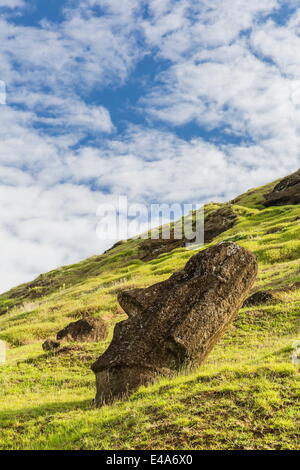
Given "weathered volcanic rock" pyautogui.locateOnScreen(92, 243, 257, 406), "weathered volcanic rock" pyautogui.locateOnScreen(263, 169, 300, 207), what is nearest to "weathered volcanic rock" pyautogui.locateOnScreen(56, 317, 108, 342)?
"weathered volcanic rock" pyautogui.locateOnScreen(92, 243, 257, 406)

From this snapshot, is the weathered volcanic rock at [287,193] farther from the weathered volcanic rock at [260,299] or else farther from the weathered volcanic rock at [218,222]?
the weathered volcanic rock at [260,299]

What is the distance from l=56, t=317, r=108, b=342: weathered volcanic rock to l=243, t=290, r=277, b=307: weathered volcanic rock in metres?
10.1

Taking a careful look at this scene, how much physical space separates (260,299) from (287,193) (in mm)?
70303

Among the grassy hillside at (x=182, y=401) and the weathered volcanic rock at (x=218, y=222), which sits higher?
the weathered volcanic rock at (x=218, y=222)

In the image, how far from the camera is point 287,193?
95562 mm

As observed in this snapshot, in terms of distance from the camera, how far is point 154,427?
37.1 feet

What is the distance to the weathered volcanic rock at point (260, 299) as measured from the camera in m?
29.7

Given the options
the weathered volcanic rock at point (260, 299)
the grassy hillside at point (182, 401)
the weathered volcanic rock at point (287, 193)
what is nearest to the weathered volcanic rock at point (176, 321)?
the grassy hillside at point (182, 401)

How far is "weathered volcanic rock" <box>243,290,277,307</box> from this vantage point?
29656 millimetres

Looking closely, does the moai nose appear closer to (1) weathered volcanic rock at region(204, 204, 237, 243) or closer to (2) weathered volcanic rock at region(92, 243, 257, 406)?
(2) weathered volcanic rock at region(92, 243, 257, 406)

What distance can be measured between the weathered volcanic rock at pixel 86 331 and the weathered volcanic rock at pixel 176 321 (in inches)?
490

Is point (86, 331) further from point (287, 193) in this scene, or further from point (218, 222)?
point (287, 193)
